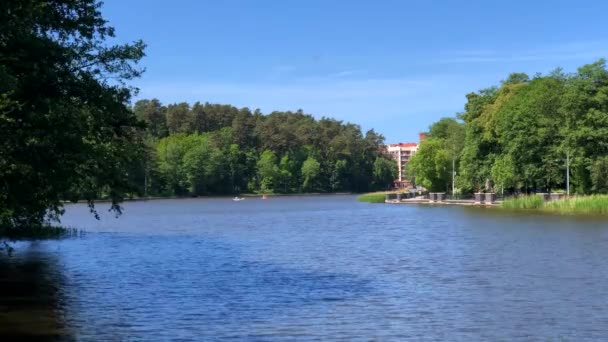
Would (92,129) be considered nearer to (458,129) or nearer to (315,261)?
(315,261)

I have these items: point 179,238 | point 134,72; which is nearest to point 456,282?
point 134,72

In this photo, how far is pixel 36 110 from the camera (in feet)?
61.4

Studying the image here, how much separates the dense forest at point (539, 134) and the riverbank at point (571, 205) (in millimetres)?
5576

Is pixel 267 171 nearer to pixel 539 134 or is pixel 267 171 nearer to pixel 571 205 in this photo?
pixel 539 134

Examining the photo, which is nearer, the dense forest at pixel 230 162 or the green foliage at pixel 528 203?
the green foliage at pixel 528 203

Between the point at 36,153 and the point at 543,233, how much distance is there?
34.0 metres

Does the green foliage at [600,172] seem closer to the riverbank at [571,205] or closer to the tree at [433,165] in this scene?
the riverbank at [571,205]

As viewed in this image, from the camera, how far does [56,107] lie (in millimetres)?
18328

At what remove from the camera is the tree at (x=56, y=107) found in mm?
17484

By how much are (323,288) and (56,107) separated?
10.7 m

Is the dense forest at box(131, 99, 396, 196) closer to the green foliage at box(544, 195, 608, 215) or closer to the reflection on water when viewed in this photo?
the green foliage at box(544, 195, 608, 215)

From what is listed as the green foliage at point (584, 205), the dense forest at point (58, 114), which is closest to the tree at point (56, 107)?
the dense forest at point (58, 114)

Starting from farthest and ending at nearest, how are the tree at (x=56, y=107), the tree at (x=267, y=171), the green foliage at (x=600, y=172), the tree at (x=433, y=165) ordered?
1. the tree at (x=267, y=171)
2. the tree at (x=433, y=165)
3. the green foliage at (x=600, y=172)
4. the tree at (x=56, y=107)

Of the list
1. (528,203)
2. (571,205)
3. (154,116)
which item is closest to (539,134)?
(528,203)
